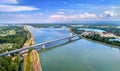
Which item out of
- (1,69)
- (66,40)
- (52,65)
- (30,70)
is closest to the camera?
(1,69)

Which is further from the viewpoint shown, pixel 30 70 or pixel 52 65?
pixel 52 65

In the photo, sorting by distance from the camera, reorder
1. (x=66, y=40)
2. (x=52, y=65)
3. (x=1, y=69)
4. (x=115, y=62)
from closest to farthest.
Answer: (x=1, y=69) < (x=52, y=65) < (x=115, y=62) < (x=66, y=40)

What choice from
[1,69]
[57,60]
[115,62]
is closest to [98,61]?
[115,62]

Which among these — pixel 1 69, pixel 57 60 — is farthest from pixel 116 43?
pixel 1 69

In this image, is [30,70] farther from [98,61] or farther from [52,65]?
[98,61]

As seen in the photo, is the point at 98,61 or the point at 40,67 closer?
the point at 40,67

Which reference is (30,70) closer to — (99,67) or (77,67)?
(77,67)

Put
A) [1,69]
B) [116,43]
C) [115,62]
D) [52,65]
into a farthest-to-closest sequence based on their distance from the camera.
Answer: [116,43] → [115,62] → [52,65] → [1,69]

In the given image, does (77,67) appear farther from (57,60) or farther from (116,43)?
(116,43)
